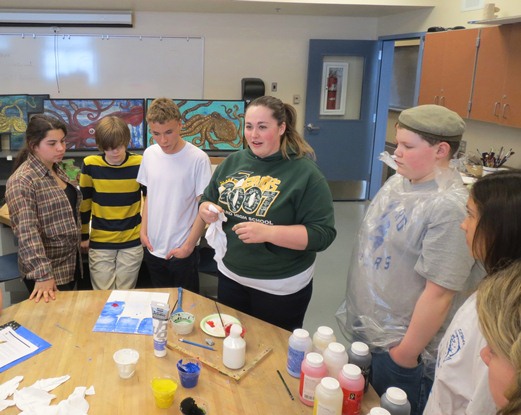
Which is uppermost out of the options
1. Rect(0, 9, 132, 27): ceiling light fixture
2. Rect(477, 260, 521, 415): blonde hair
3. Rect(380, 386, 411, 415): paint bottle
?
Rect(0, 9, 132, 27): ceiling light fixture

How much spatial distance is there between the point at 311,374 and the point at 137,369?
559 mm

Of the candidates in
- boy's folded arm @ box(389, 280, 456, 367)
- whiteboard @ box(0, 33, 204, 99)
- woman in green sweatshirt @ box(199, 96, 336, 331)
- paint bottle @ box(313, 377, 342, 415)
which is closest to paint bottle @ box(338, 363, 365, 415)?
paint bottle @ box(313, 377, 342, 415)

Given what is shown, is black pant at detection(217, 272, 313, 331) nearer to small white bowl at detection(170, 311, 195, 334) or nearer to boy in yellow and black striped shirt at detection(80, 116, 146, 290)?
small white bowl at detection(170, 311, 195, 334)

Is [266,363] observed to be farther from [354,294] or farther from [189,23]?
[189,23]

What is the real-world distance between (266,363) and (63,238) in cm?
127

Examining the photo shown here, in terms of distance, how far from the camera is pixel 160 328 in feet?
4.84

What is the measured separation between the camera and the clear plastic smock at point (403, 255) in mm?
1323

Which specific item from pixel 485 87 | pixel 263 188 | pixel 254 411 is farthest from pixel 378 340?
pixel 485 87

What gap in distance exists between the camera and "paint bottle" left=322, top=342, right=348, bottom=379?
1266 mm

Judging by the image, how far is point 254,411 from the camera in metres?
1.28

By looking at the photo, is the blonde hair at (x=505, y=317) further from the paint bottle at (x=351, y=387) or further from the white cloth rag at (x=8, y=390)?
the white cloth rag at (x=8, y=390)

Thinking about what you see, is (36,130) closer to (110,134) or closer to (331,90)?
(110,134)

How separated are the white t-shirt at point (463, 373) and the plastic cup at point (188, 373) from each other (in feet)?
2.14

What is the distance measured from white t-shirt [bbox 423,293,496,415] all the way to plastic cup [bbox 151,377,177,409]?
0.69m
